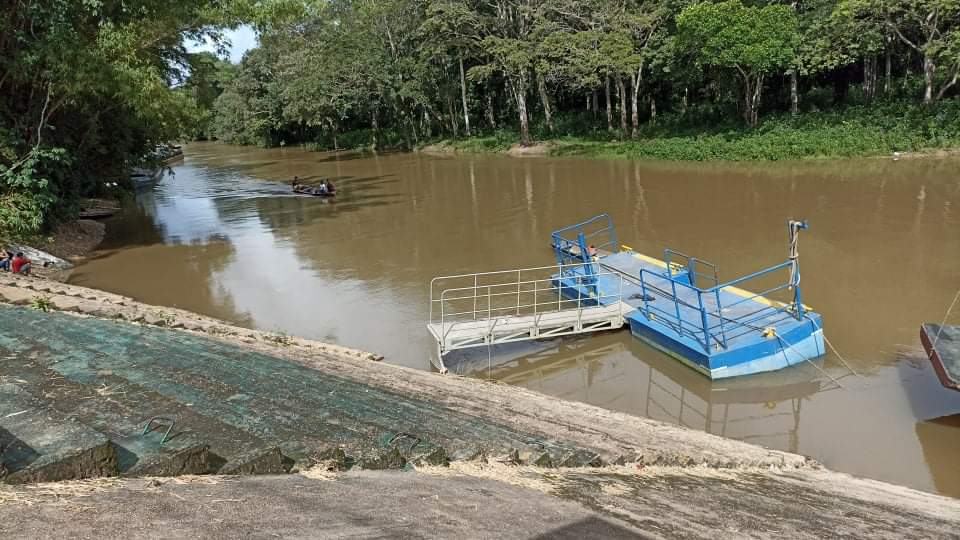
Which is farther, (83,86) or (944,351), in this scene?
(83,86)

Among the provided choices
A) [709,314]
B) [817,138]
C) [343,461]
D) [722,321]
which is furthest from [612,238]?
[817,138]

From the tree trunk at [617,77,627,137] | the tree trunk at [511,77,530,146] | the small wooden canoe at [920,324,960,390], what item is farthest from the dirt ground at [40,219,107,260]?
the tree trunk at [617,77,627,137]

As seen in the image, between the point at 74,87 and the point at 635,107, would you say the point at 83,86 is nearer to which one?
the point at 74,87

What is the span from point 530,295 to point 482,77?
3172cm

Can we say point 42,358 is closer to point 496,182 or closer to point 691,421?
point 691,421

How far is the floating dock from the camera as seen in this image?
32.7ft

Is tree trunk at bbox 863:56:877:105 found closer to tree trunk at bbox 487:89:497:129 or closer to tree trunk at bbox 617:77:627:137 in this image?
tree trunk at bbox 617:77:627:137

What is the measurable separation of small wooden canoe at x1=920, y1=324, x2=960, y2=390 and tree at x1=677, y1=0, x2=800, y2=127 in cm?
2623

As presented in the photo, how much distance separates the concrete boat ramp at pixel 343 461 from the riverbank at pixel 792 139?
2808cm

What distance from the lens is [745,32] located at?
104 feet

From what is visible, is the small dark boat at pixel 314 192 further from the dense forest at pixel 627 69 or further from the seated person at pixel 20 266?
the seated person at pixel 20 266

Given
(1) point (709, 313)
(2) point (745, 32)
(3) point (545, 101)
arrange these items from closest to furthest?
(1) point (709, 313) → (2) point (745, 32) → (3) point (545, 101)

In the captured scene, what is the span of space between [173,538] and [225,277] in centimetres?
1533

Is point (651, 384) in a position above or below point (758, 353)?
below
